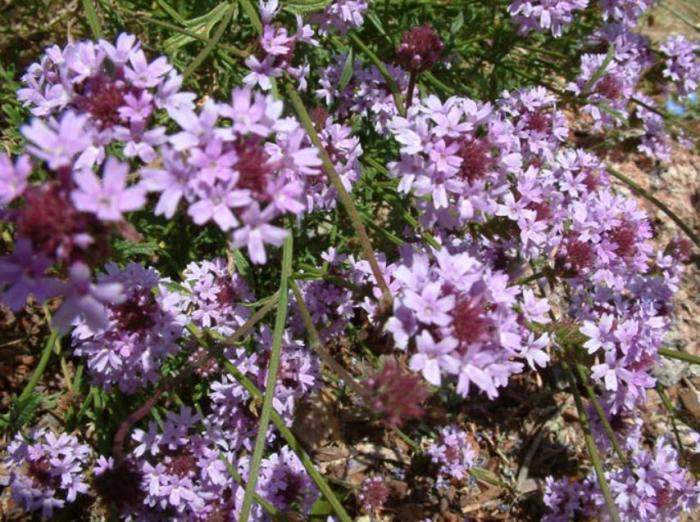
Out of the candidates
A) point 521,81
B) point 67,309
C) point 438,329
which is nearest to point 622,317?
point 438,329

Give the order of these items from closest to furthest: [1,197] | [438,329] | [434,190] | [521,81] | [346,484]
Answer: [1,197] < [438,329] < [434,190] < [346,484] < [521,81]

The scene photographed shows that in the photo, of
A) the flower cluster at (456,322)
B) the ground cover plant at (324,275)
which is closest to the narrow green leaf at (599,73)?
the ground cover plant at (324,275)

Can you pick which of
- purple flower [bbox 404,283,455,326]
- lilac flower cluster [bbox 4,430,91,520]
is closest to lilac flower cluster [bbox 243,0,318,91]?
purple flower [bbox 404,283,455,326]

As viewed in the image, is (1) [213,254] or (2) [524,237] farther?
(1) [213,254]

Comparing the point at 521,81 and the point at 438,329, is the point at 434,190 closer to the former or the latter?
the point at 438,329

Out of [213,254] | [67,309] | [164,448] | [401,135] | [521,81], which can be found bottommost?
[164,448]

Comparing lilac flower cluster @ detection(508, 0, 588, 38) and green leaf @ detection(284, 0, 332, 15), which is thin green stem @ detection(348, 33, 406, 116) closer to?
green leaf @ detection(284, 0, 332, 15)
